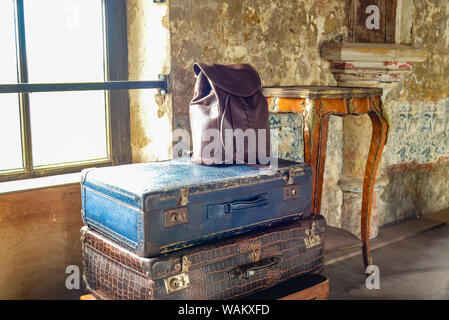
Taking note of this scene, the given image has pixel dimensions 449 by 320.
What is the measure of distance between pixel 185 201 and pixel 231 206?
0.19 metres

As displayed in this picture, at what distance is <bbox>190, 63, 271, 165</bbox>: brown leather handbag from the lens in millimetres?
1920

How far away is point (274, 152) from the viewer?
2945mm

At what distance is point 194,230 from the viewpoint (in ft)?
5.62

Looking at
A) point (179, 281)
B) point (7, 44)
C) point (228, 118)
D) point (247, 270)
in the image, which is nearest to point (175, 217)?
point (179, 281)

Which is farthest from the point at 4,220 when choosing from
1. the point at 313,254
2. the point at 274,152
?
the point at 274,152

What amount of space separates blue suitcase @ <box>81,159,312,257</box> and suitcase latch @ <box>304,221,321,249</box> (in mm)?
74

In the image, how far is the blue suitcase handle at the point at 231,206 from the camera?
1749 millimetres

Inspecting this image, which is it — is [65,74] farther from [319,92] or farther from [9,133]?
[319,92]

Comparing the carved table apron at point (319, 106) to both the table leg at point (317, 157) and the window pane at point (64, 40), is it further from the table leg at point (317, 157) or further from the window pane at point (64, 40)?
the window pane at point (64, 40)

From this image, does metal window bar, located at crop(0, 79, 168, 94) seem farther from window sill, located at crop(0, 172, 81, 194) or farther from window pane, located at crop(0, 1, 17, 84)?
window sill, located at crop(0, 172, 81, 194)
